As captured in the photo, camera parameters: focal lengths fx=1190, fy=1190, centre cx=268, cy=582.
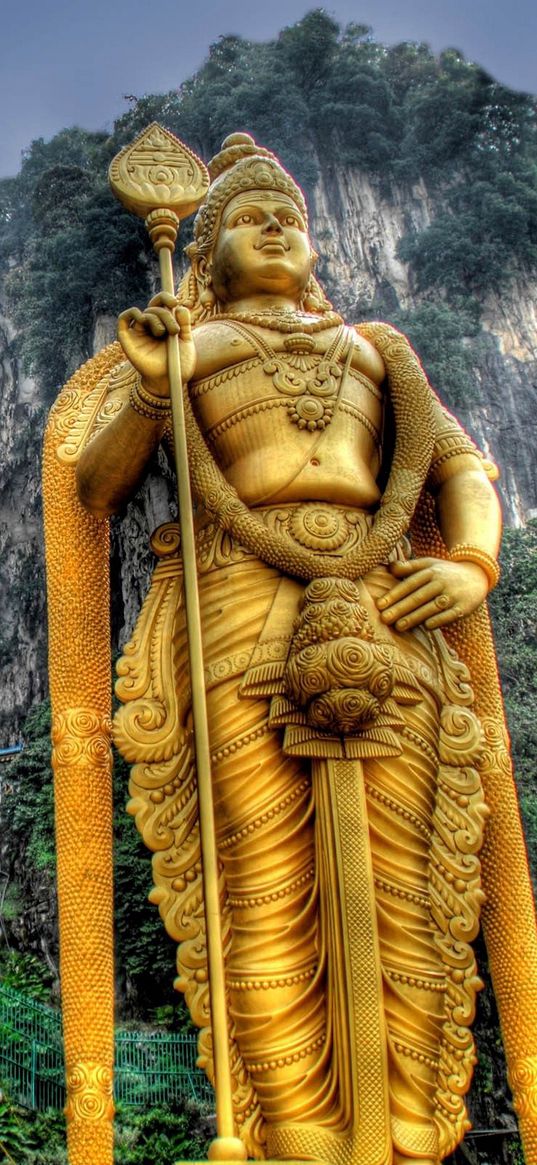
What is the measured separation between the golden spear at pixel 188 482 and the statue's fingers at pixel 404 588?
63 cm

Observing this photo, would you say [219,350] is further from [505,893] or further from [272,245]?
[505,893]

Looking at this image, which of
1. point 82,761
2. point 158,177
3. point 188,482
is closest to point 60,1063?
point 82,761

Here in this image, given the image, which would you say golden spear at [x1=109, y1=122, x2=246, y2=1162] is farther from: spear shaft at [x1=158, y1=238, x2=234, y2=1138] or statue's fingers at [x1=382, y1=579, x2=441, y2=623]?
statue's fingers at [x1=382, y1=579, x2=441, y2=623]

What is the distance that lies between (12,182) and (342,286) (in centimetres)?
833

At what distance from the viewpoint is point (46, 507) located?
4367 mm

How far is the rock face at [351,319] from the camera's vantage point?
17641 millimetres

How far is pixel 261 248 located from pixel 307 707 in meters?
1.87

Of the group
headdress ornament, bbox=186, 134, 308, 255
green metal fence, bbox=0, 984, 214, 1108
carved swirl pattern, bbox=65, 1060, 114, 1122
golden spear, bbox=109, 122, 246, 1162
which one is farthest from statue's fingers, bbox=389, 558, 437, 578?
green metal fence, bbox=0, 984, 214, 1108

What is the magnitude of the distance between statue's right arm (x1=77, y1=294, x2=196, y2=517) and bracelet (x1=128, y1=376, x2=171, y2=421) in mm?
11

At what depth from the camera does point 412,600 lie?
383cm

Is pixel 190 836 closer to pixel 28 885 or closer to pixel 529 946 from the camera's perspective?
pixel 529 946

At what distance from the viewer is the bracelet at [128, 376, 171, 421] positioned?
3.79 meters

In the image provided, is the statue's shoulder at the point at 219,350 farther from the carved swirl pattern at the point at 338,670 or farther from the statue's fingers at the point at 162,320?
the carved swirl pattern at the point at 338,670

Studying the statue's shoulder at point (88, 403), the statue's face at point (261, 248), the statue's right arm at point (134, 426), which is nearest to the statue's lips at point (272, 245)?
the statue's face at point (261, 248)
